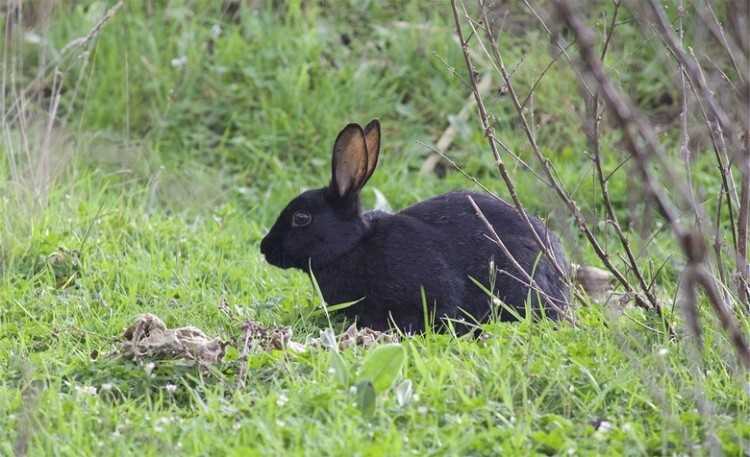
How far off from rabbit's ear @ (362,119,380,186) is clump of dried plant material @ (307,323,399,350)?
79 centimetres

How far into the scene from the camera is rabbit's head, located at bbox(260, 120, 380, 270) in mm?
5055

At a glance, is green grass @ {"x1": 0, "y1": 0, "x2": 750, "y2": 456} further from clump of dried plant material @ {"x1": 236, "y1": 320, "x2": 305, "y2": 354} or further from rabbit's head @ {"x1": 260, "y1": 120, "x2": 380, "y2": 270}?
rabbit's head @ {"x1": 260, "y1": 120, "x2": 380, "y2": 270}

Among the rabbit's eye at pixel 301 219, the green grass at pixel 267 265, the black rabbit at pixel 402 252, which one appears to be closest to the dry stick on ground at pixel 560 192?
the green grass at pixel 267 265

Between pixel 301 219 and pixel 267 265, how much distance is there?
2.23 ft

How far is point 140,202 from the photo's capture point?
653cm

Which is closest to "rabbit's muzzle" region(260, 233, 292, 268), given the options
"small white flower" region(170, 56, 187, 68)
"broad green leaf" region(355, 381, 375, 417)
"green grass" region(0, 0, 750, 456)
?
"green grass" region(0, 0, 750, 456)

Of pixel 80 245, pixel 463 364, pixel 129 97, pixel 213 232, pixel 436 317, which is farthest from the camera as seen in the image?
pixel 129 97

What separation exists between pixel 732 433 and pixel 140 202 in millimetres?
3789

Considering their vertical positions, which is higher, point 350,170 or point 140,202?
point 350,170

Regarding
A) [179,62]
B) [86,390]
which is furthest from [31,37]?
[86,390]

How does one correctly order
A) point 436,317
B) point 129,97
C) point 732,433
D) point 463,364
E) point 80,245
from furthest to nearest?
point 129,97, point 80,245, point 436,317, point 463,364, point 732,433

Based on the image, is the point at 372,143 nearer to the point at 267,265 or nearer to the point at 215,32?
the point at 267,265

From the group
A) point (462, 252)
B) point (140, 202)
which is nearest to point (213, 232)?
point (140, 202)

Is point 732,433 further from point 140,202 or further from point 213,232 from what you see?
point 140,202
